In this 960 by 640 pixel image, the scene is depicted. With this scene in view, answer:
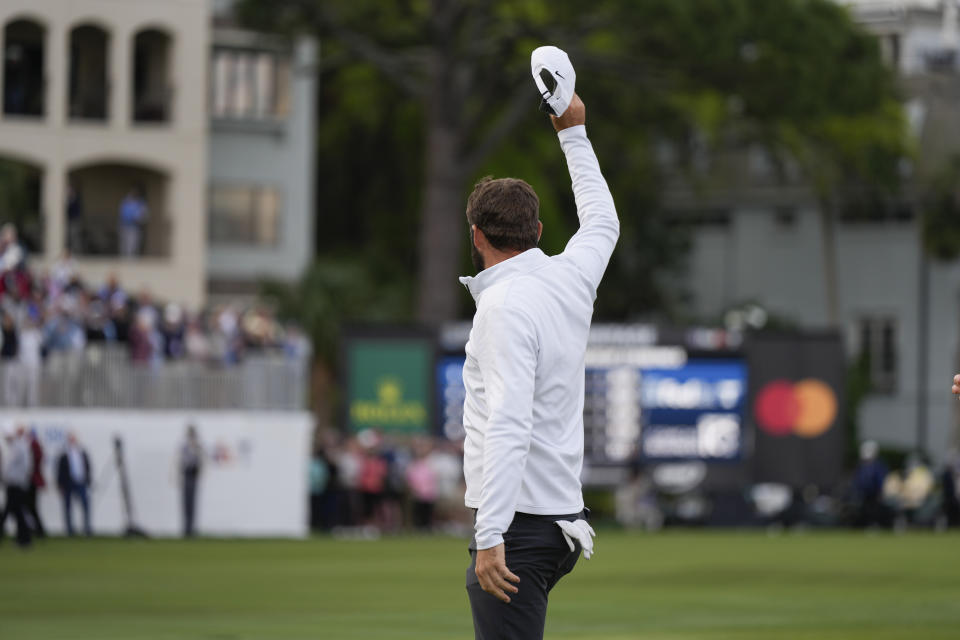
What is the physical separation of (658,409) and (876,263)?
2851 cm

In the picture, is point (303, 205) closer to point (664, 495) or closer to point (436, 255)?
point (436, 255)

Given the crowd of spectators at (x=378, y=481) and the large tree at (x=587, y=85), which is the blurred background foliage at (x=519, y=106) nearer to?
the large tree at (x=587, y=85)

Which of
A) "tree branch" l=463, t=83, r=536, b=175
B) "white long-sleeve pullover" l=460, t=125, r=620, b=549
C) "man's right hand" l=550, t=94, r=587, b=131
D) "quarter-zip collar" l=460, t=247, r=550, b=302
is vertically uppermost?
"tree branch" l=463, t=83, r=536, b=175

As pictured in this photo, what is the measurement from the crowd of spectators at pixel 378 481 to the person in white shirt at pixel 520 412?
31.6 metres

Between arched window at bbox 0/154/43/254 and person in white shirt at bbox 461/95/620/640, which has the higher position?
arched window at bbox 0/154/43/254

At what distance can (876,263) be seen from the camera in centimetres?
6519

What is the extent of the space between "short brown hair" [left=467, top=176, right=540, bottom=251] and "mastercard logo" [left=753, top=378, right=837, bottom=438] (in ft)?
113

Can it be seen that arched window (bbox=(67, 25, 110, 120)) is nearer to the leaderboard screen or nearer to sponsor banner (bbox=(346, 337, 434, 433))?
sponsor banner (bbox=(346, 337, 434, 433))

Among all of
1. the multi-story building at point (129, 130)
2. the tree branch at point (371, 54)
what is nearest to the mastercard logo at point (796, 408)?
the tree branch at point (371, 54)

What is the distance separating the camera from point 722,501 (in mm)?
42188

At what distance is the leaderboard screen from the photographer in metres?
38.6

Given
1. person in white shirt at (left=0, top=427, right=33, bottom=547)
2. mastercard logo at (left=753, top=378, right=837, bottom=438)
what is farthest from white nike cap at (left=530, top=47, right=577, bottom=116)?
mastercard logo at (left=753, top=378, right=837, bottom=438)

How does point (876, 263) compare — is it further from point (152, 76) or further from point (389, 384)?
point (389, 384)

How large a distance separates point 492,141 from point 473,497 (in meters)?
40.7
